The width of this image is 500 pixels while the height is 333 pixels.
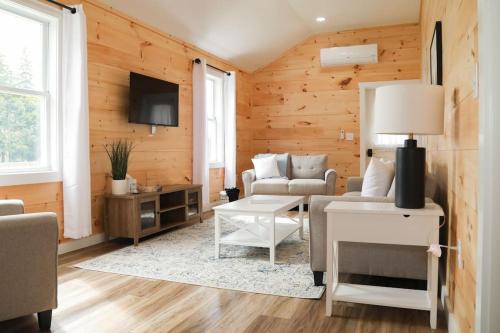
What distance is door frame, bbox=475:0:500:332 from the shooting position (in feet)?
4.39

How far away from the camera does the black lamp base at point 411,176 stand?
7.53ft

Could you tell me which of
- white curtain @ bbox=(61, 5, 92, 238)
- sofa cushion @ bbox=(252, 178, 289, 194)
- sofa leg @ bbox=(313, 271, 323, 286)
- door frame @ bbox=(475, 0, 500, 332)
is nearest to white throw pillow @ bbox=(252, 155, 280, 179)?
sofa cushion @ bbox=(252, 178, 289, 194)

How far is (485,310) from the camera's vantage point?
1388 millimetres

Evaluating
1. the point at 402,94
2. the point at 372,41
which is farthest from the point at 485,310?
the point at 372,41

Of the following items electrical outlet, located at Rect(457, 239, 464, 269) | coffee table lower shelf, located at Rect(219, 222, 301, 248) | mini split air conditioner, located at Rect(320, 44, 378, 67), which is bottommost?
coffee table lower shelf, located at Rect(219, 222, 301, 248)

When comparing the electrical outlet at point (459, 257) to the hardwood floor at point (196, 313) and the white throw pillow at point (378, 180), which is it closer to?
the hardwood floor at point (196, 313)

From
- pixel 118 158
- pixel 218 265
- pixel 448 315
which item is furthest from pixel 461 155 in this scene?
pixel 118 158

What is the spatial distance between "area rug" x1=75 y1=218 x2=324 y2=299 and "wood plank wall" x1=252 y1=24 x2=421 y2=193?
3352 millimetres

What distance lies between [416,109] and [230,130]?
4807mm

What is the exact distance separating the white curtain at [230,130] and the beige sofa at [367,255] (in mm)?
4090

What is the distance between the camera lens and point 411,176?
7.59 feet

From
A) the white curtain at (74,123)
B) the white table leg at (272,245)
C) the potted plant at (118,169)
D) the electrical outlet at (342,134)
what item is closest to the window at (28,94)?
the white curtain at (74,123)

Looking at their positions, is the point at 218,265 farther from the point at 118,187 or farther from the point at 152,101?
the point at 152,101

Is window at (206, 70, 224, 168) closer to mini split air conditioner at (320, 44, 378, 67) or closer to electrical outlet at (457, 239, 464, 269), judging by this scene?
mini split air conditioner at (320, 44, 378, 67)
